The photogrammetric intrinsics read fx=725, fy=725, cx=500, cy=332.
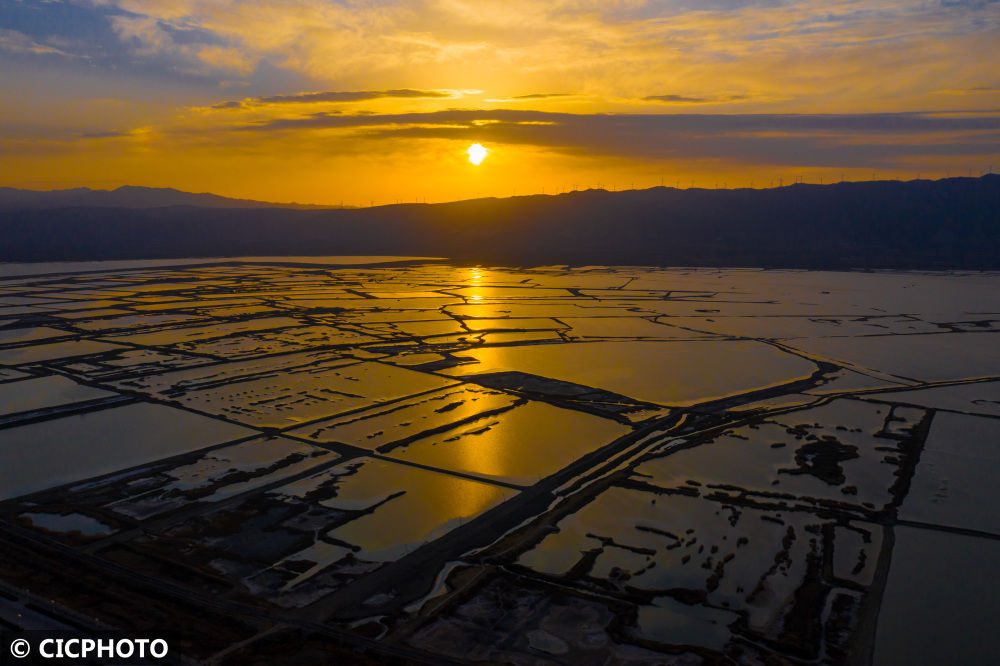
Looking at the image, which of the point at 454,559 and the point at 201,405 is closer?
the point at 454,559

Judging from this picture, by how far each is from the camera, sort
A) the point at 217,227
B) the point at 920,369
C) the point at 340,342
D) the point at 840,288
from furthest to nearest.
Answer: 1. the point at 217,227
2. the point at 840,288
3. the point at 340,342
4. the point at 920,369

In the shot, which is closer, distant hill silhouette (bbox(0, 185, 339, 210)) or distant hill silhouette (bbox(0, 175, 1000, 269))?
distant hill silhouette (bbox(0, 175, 1000, 269))

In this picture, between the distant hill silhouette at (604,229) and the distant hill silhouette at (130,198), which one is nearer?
the distant hill silhouette at (604,229)

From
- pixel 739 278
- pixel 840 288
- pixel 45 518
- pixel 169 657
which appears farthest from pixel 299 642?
pixel 739 278

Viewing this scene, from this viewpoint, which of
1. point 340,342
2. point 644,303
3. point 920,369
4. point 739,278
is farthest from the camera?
point 739,278

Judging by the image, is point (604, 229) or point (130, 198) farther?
point (130, 198)

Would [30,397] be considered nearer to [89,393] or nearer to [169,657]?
[89,393]

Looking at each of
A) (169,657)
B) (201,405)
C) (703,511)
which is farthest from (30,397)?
(703,511)
